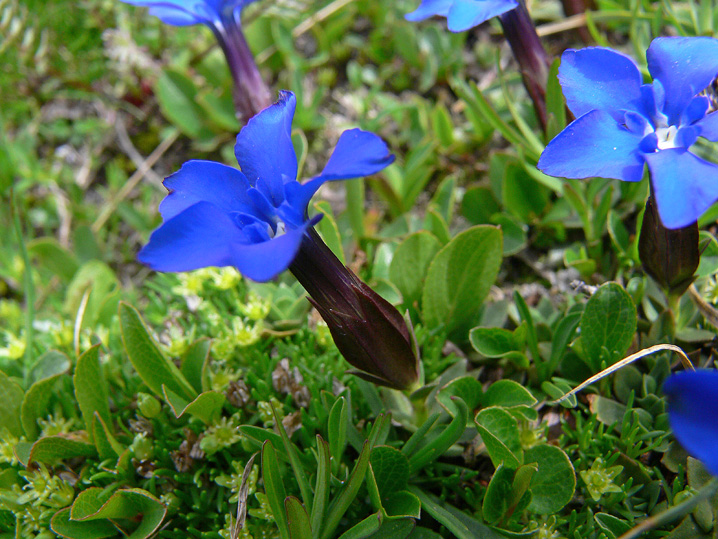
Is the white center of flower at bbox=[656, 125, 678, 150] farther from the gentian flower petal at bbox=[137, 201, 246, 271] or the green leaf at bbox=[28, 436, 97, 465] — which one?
the green leaf at bbox=[28, 436, 97, 465]

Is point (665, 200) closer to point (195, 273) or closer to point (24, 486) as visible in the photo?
point (195, 273)

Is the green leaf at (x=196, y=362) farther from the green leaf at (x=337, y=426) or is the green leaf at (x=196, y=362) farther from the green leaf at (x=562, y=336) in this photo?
the green leaf at (x=562, y=336)

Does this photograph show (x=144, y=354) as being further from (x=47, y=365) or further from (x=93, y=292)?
(x=93, y=292)

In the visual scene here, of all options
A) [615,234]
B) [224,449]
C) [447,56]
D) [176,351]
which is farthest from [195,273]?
[447,56]

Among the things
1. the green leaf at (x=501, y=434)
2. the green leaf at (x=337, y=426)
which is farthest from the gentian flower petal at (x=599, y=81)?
the green leaf at (x=337, y=426)

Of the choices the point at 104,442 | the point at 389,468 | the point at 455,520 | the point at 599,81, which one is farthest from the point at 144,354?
the point at 599,81

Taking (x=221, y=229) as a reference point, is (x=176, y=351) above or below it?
below

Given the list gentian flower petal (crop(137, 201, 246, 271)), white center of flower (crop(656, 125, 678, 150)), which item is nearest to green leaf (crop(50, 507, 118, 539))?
gentian flower petal (crop(137, 201, 246, 271))
